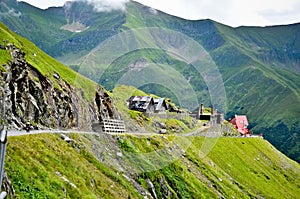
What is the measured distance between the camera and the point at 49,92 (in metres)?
54.9

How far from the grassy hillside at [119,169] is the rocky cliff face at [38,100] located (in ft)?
26.1

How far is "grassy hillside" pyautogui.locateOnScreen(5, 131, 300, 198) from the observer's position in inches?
1105

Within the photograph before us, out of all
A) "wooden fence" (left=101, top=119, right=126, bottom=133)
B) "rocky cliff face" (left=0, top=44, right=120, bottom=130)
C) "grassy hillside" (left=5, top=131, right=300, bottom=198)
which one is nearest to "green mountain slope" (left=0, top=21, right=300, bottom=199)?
"grassy hillside" (left=5, top=131, right=300, bottom=198)

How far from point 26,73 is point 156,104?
194ft

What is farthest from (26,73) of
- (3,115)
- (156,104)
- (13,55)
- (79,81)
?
(156,104)

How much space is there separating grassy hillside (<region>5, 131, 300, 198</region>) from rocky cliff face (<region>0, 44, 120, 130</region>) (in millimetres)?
7967

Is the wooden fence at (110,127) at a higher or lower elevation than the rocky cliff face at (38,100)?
lower

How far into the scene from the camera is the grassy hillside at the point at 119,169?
1105 inches

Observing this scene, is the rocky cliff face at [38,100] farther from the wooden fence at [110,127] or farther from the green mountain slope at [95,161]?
the wooden fence at [110,127]

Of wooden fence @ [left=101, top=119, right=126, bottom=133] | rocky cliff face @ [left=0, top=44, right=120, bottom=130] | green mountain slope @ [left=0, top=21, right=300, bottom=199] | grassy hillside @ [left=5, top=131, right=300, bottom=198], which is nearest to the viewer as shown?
grassy hillside @ [left=5, top=131, right=300, bottom=198]

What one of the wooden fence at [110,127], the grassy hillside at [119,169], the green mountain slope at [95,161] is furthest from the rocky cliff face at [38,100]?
the grassy hillside at [119,169]

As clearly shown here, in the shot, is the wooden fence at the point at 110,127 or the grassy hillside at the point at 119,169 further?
the wooden fence at the point at 110,127

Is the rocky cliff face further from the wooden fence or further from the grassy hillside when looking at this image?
the grassy hillside

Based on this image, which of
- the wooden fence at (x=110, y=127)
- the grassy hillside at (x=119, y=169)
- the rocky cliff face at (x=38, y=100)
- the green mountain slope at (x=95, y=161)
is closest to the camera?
the grassy hillside at (x=119, y=169)
